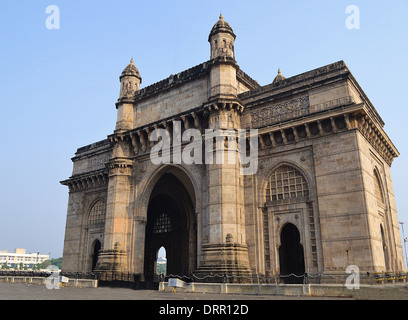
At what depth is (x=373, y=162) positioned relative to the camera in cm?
2392

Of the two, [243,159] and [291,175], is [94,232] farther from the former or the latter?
[291,175]

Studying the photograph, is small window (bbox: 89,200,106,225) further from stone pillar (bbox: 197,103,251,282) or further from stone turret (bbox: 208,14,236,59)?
stone turret (bbox: 208,14,236,59)

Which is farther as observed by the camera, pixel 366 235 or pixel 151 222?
pixel 151 222

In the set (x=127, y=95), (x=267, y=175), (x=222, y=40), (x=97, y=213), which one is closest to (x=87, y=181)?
(x=97, y=213)

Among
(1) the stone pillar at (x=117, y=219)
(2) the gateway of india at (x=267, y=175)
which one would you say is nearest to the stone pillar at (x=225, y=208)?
(2) the gateway of india at (x=267, y=175)

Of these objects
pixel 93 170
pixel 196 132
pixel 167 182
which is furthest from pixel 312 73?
pixel 93 170

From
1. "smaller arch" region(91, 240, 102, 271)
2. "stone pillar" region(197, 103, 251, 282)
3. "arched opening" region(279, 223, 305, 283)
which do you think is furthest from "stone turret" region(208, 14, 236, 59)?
"smaller arch" region(91, 240, 102, 271)

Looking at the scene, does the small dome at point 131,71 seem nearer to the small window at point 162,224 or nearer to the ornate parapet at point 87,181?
the ornate parapet at point 87,181

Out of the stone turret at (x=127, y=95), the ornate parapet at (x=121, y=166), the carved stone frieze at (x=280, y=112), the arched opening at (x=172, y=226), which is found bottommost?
the arched opening at (x=172, y=226)

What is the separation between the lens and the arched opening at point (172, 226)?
3512 cm

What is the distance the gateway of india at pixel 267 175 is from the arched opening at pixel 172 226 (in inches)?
145

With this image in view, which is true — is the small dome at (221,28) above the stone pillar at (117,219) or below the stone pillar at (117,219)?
above

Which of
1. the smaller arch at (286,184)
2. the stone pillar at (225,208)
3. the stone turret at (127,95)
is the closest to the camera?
the stone pillar at (225,208)

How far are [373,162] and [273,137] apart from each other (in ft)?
22.1
